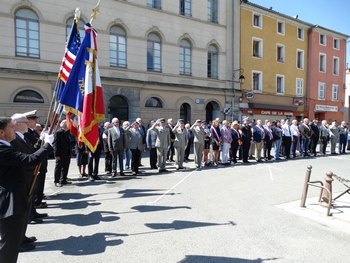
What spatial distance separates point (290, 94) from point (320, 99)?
5.10 m

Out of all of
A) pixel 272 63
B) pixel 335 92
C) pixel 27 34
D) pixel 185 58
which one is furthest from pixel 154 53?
pixel 335 92

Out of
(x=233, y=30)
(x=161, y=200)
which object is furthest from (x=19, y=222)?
(x=233, y=30)

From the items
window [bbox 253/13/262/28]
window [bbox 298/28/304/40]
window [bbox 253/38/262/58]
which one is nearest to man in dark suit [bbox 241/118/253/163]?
window [bbox 253/38/262/58]

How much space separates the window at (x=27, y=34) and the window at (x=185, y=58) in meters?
10.1

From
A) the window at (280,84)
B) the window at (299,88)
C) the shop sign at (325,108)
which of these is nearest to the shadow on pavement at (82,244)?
the window at (280,84)

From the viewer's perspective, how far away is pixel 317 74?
29.3 meters

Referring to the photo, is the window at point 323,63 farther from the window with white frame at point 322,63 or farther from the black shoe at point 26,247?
the black shoe at point 26,247

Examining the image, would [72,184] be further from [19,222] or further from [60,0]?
[60,0]

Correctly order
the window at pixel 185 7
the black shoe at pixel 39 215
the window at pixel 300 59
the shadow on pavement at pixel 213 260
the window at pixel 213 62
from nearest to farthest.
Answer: the shadow on pavement at pixel 213 260 < the black shoe at pixel 39 215 < the window at pixel 185 7 < the window at pixel 213 62 < the window at pixel 300 59

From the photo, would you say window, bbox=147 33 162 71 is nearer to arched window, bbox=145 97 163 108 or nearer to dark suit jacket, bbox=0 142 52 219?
arched window, bbox=145 97 163 108

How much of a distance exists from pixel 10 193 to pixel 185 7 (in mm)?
20544

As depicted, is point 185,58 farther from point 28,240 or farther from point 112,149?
point 28,240

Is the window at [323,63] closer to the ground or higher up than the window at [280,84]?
higher up

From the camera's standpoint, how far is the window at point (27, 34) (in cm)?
1471
